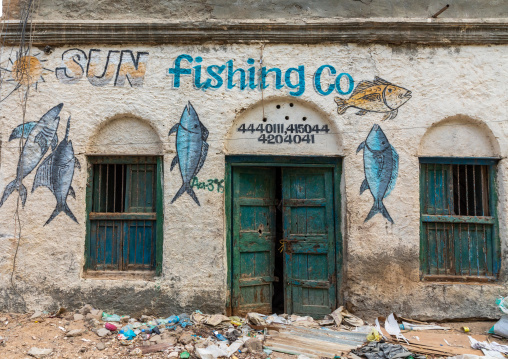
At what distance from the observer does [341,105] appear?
486cm

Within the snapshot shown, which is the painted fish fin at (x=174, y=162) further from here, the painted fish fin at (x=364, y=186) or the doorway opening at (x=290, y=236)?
the painted fish fin at (x=364, y=186)

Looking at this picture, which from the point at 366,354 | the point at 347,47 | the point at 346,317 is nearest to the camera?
the point at 366,354

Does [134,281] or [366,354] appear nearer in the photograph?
[366,354]

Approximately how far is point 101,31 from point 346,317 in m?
4.65

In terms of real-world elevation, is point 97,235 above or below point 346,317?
above

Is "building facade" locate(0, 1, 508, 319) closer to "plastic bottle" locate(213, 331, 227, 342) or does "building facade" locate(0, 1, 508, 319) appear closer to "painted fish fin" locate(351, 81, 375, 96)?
"painted fish fin" locate(351, 81, 375, 96)

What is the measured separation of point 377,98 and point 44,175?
428 cm

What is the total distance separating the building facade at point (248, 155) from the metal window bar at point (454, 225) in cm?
2

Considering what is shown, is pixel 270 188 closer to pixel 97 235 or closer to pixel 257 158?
pixel 257 158

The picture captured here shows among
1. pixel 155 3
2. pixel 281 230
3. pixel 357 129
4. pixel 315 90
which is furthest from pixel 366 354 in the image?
pixel 155 3

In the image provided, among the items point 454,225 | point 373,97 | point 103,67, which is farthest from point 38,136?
point 454,225

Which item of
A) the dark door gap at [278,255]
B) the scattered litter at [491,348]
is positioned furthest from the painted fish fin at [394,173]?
the scattered litter at [491,348]

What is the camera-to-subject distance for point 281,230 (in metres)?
5.20

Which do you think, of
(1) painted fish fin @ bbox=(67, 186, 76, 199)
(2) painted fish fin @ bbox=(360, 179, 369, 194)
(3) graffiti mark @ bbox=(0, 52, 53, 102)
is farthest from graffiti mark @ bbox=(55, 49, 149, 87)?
(2) painted fish fin @ bbox=(360, 179, 369, 194)
